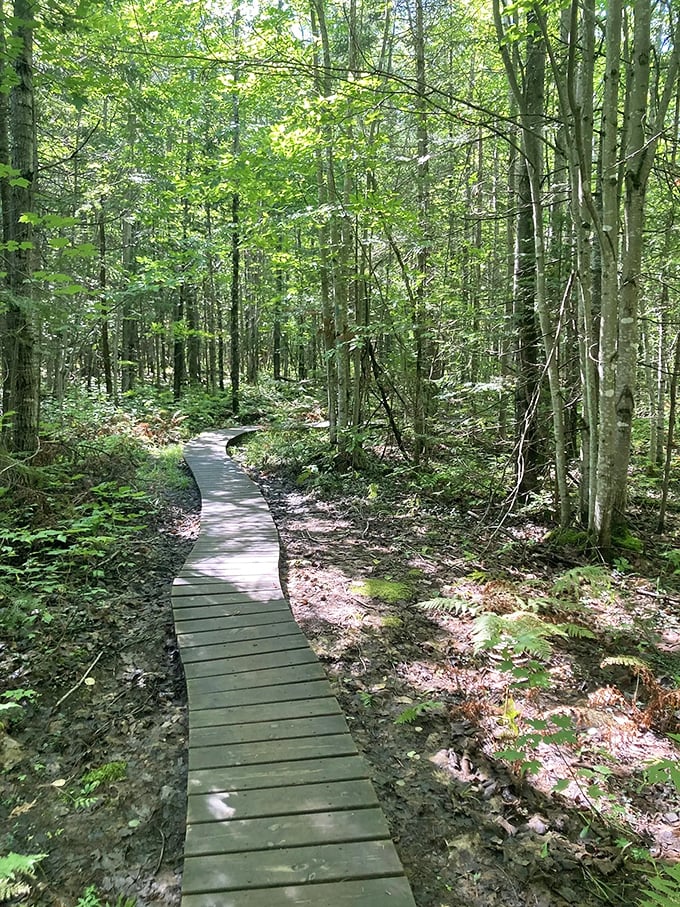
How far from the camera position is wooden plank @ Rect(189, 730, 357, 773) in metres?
3.33

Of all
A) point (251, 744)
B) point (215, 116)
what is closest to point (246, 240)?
point (215, 116)

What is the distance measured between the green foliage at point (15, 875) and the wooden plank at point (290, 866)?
80cm

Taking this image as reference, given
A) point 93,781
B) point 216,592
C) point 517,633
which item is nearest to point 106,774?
point 93,781

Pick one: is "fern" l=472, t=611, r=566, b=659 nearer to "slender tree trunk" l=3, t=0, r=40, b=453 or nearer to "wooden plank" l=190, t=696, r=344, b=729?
"wooden plank" l=190, t=696, r=344, b=729

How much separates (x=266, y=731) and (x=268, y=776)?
0.43 metres

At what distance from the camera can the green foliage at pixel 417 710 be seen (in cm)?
389

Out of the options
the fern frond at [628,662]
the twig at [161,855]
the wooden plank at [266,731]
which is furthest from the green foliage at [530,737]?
the twig at [161,855]

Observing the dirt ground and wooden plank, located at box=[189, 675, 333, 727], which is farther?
wooden plank, located at box=[189, 675, 333, 727]

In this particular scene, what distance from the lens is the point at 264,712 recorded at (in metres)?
3.84

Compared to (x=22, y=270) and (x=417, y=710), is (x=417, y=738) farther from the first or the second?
(x=22, y=270)

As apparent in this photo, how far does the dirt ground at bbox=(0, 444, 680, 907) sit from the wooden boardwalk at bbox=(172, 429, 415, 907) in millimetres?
227

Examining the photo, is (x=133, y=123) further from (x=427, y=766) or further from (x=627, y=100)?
(x=427, y=766)

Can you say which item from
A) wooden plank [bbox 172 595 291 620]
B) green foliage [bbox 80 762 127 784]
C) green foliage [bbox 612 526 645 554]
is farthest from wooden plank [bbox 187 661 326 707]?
green foliage [bbox 612 526 645 554]

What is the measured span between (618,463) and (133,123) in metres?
8.60
